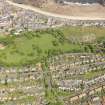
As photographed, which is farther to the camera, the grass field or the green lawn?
the grass field

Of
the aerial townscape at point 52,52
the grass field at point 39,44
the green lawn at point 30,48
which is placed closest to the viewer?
the aerial townscape at point 52,52

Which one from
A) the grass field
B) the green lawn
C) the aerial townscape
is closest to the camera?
the aerial townscape

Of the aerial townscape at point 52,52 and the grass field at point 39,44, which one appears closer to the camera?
the aerial townscape at point 52,52

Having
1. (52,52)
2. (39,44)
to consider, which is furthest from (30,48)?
(52,52)

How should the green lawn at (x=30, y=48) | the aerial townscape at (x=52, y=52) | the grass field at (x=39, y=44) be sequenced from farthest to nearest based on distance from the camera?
the grass field at (x=39, y=44) < the green lawn at (x=30, y=48) < the aerial townscape at (x=52, y=52)

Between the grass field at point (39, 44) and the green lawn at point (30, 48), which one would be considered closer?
the green lawn at point (30, 48)

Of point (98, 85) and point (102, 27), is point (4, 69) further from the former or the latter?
point (102, 27)
